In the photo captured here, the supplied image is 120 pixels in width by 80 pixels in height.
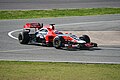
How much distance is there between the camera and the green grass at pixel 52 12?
135 feet

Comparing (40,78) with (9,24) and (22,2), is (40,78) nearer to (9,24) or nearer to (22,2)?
(9,24)

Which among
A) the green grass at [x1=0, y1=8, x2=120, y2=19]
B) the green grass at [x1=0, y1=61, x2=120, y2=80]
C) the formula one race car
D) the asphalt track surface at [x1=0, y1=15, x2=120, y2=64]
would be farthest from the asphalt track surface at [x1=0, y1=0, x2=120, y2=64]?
the green grass at [x1=0, y1=8, x2=120, y2=19]

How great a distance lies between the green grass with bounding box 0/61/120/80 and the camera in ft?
53.8

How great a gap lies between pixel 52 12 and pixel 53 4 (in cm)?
609

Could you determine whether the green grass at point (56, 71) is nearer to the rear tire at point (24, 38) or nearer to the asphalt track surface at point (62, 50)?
the asphalt track surface at point (62, 50)

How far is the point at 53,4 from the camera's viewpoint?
49312 mm

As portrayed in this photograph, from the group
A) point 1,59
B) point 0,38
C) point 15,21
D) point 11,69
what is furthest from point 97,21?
point 11,69

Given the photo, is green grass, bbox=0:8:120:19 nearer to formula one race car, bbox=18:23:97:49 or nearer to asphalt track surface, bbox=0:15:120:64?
asphalt track surface, bbox=0:15:120:64

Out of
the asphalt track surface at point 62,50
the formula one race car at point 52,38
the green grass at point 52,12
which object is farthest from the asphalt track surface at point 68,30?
the green grass at point 52,12

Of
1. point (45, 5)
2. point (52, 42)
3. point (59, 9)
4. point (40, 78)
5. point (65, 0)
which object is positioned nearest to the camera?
point (40, 78)

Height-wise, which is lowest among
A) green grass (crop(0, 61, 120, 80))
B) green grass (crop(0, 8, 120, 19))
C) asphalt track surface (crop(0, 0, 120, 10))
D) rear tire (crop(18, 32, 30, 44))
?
green grass (crop(0, 61, 120, 80))

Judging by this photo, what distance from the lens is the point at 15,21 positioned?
125 feet

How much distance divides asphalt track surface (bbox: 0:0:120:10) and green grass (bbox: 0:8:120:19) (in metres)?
2.61

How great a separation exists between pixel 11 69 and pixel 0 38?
37.7 feet
